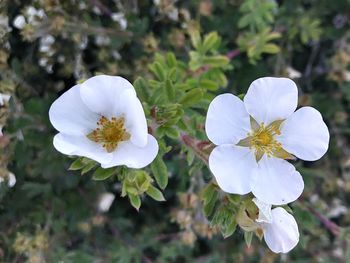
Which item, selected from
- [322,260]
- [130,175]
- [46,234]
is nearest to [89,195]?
[46,234]

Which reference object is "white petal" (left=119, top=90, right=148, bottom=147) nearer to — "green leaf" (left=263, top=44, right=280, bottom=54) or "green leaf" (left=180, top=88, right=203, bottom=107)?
"green leaf" (left=180, top=88, right=203, bottom=107)

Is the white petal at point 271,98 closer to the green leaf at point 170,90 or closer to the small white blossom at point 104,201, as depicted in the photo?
the green leaf at point 170,90

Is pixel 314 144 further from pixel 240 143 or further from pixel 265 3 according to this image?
pixel 265 3

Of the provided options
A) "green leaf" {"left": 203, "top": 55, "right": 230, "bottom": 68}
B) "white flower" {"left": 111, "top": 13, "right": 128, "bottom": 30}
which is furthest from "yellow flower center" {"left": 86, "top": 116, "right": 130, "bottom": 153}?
"white flower" {"left": 111, "top": 13, "right": 128, "bottom": 30}

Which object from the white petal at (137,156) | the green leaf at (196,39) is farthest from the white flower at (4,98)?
the green leaf at (196,39)

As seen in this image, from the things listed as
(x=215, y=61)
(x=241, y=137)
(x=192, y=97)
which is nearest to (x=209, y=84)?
(x=215, y=61)

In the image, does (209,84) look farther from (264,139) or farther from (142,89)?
(264,139)
